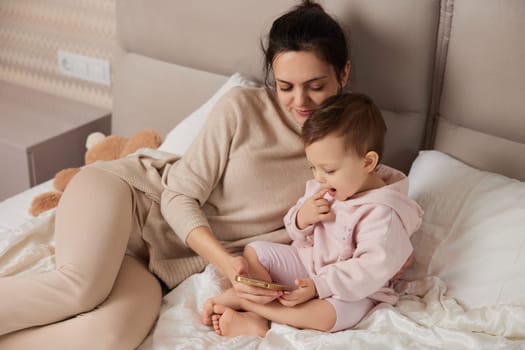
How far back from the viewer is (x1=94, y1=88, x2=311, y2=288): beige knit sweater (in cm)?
156

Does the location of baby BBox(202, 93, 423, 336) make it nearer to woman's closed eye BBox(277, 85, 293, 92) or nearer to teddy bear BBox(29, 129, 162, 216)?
woman's closed eye BBox(277, 85, 293, 92)

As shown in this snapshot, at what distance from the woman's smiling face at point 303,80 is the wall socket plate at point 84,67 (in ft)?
4.04

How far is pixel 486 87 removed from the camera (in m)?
1.53

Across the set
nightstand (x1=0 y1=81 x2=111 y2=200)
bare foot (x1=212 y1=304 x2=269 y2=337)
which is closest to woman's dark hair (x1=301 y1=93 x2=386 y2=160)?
bare foot (x1=212 y1=304 x2=269 y2=337)

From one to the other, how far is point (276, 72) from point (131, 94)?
2.82 feet

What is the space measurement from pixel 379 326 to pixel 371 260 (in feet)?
0.46

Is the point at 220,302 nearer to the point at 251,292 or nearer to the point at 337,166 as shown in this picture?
the point at 251,292

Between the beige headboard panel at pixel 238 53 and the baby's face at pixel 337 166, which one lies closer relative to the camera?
the baby's face at pixel 337 166

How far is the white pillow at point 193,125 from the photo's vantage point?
1835 mm

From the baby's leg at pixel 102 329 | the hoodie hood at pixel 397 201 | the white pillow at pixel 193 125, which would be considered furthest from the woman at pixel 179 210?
the hoodie hood at pixel 397 201

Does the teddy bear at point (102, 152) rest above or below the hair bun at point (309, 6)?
below

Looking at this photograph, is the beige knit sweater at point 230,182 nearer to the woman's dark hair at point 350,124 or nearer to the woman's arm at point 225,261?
the woman's arm at point 225,261

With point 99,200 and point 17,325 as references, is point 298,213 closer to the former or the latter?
point 99,200

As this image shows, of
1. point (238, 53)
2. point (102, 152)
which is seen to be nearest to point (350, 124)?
point (238, 53)
